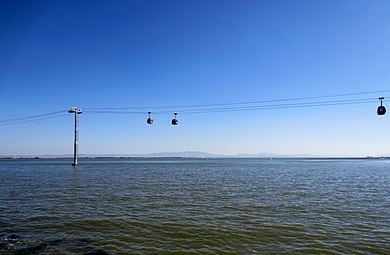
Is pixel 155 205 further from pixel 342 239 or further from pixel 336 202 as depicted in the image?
pixel 336 202

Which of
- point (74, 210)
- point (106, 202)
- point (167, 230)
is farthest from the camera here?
point (106, 202)

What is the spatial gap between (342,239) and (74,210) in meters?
14.9

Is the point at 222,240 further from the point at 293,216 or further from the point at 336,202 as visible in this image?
the point at 336,202

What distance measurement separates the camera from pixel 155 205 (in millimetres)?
18094

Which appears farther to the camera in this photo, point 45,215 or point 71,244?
point 45,215

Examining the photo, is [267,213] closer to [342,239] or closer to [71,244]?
[342,239]

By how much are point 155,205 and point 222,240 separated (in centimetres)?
831

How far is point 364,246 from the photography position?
10.1 m

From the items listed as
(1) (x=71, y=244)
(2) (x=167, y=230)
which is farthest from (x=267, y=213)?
(1) (x=71, y=244)

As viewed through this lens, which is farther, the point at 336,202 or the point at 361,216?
the point at 336,202

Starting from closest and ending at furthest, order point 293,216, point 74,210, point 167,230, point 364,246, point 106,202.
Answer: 1. point 364,246
2. point 167,230
3. point 293,216
4. point 74,210
5. point 106,202

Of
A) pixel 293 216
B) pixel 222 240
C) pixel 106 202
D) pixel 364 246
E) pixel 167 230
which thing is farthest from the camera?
pixel 106 202

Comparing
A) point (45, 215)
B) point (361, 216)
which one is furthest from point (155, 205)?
point (361, 216)

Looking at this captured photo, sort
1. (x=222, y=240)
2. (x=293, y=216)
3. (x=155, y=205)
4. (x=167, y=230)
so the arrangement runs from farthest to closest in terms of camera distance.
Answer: (x=155, y=205) → (x=293, y=216) → (x=167, y=230) → (x=222, y=240)
